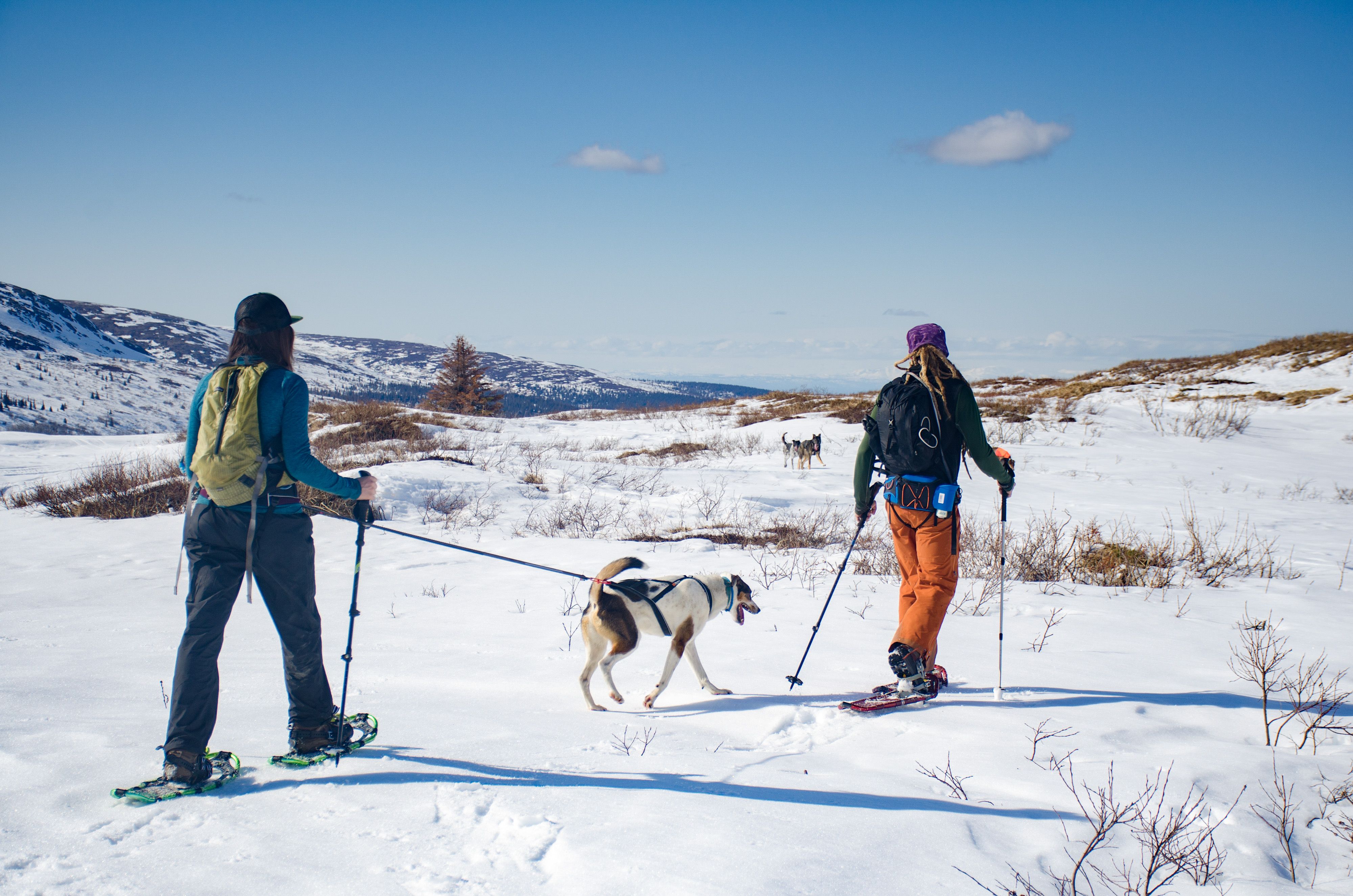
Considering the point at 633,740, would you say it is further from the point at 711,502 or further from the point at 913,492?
the point at 711,502

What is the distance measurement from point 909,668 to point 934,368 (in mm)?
1732

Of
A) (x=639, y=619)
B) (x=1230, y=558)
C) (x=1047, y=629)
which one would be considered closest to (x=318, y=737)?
(x=639, y=619)

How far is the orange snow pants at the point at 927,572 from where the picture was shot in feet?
12.5

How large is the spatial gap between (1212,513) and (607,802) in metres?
11.0

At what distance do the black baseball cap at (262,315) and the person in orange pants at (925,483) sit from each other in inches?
121

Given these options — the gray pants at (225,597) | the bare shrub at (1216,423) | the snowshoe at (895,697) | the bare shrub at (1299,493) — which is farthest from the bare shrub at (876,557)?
the bare shrub at (1216,423)

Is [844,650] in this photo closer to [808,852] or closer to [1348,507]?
[808,852]

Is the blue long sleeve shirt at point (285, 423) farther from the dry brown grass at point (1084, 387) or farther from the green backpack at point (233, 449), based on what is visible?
the dry brown grass at point (1084, 387)

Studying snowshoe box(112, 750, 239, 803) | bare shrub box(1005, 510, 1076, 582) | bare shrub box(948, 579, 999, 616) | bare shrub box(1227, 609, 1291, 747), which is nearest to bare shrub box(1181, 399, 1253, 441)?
bare shrub box(1005, 510, 1076, 582)

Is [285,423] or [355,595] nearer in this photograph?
[285,423]

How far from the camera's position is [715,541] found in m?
8.55

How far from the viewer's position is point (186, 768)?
252cm

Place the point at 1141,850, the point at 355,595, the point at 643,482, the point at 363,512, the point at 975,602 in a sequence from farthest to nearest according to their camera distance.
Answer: the point at 643,482
the point at 975,602
the point at 363,512
the point at 355,595
the point at 1141,850

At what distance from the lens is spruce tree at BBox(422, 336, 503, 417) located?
37.7m
